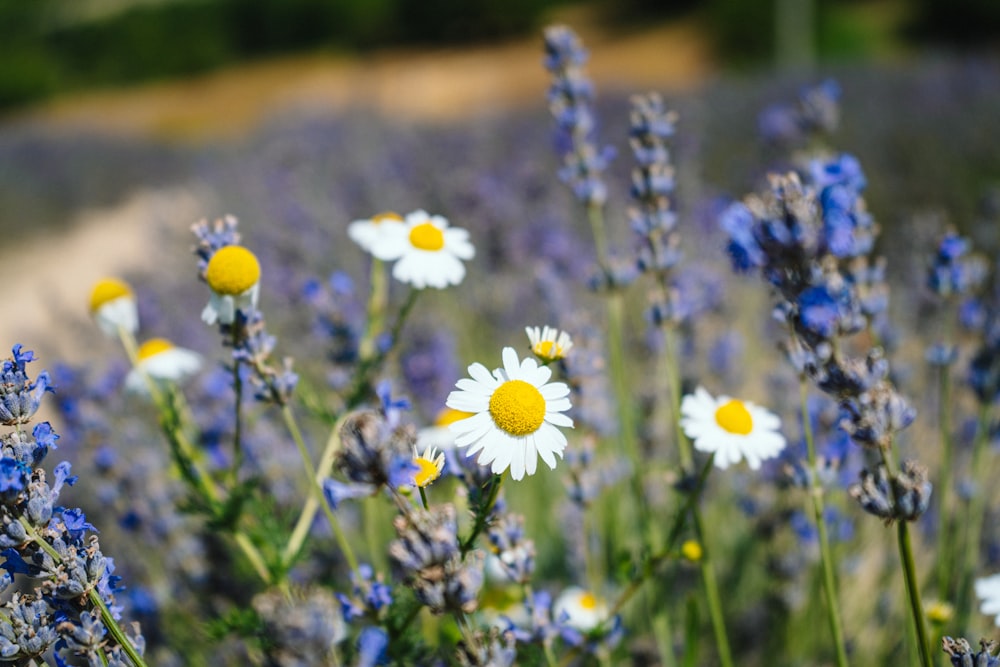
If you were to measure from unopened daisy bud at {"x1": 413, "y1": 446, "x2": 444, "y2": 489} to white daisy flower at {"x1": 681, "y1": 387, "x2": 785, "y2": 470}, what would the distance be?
45 cm

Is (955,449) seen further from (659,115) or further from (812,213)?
(812,213)

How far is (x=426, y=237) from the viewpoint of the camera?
134 cm

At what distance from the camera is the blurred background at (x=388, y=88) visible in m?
6.39

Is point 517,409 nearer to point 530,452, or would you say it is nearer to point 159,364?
point 530,452

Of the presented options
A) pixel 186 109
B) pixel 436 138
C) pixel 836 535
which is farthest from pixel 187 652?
pixel 186 109

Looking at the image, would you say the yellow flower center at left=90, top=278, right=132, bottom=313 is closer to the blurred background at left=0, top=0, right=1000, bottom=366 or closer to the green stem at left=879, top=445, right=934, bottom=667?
the blurred background at left=0, top=0, right=1000, bottom=366

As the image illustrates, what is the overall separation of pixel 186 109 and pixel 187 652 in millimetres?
24352

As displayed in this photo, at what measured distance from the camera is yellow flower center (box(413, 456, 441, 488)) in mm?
877

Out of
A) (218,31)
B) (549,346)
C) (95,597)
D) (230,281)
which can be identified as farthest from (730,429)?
(218,31)

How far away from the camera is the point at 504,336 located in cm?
352

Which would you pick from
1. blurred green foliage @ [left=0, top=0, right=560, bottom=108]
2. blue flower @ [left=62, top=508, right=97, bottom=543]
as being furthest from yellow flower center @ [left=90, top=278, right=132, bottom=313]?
blurred green foliage @ [left=0, top=0, right=560, bottom=108]

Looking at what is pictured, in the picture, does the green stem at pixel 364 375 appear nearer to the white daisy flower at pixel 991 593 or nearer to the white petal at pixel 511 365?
the white petal at pixel 511 365

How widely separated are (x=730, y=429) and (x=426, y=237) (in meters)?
0.62

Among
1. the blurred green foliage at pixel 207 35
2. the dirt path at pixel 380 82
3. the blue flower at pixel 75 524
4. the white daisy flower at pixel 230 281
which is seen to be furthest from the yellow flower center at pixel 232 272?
the blurred green foliage at pixel 207 35
